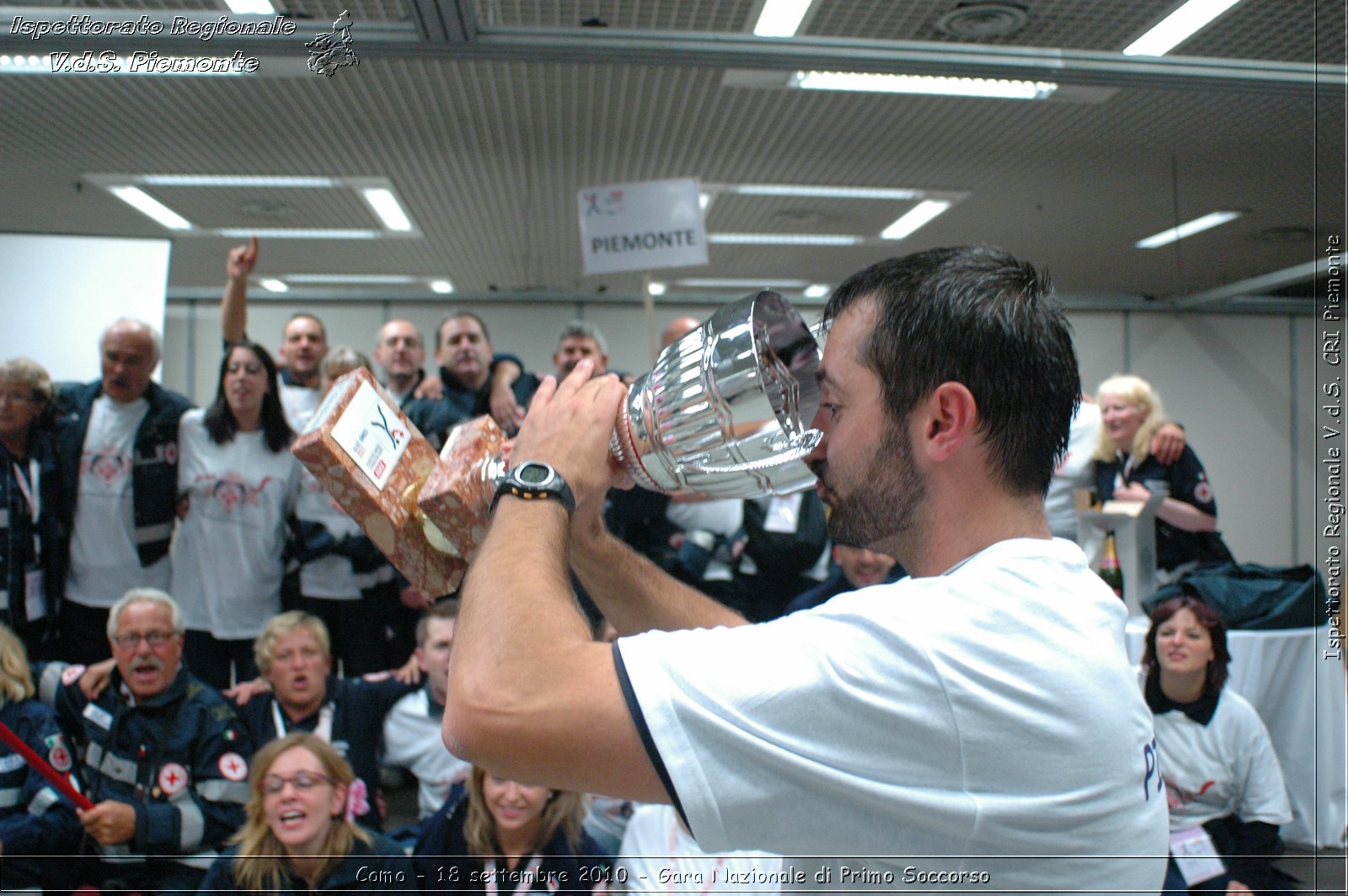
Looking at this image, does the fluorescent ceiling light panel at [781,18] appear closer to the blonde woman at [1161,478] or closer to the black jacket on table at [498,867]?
the blonde woman at [1161,478]

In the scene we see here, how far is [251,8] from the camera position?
4.49 feet

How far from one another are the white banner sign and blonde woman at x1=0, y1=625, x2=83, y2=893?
201 centimetres

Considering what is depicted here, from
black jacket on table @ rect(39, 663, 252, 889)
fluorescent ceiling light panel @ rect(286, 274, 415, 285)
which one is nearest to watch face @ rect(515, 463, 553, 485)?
black jacket on table @ rect(39, 663, 252, 889)

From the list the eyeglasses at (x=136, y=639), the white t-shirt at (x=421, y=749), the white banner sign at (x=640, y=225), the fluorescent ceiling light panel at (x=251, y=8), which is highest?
the white banner sign at (x=640, y=225)

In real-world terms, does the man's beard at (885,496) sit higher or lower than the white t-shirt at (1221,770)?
higher

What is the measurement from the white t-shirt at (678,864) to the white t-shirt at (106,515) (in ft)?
5.42

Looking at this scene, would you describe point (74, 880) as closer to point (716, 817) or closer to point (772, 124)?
point (716, 817)

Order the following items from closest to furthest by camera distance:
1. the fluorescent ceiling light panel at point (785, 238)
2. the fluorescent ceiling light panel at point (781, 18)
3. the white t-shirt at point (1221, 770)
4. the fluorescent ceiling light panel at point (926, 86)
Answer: the white t-shirt at point (1221, 770) < the fluorescent ceiling light panel at point (781, 18) < the fluorescent ceiling light panel at point (926, 86) < the fluorescent ceiling light panel at point (785, 238)

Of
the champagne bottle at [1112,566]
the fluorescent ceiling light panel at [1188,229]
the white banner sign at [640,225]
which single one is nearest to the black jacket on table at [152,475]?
the white banner sign at [640,225]

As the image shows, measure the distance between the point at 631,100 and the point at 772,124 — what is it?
692 millimetres

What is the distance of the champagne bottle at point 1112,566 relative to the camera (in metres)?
3.11

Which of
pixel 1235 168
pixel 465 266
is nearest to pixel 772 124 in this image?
pixel 1235 168

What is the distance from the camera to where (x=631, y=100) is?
3738 mm

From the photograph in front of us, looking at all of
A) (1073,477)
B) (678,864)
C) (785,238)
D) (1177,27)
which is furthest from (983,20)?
(785,238)
